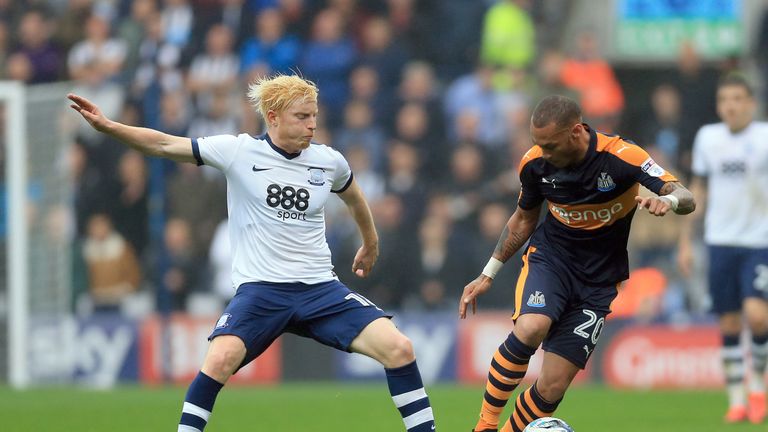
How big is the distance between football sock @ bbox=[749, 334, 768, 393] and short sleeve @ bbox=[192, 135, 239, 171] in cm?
513

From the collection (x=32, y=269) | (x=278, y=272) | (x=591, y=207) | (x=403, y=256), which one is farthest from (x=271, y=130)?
(x=32, y=269)

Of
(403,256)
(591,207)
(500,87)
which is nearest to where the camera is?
(591,207)

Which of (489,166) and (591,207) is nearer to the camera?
(591,207)

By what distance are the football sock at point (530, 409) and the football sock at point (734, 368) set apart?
345 centimetres

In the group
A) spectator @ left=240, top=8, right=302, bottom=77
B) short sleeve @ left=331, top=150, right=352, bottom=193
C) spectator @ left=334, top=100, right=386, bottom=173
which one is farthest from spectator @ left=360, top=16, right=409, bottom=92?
short sleeve @ left=331, top=150, right=352, bottom=193

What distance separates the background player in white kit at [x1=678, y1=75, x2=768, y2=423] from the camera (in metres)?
11.0

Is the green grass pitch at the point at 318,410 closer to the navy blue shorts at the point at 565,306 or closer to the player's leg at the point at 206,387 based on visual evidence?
the navy blue shorts at the point at 565,306

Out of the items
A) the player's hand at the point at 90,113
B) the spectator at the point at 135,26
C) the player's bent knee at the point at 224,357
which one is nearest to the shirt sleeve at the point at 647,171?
the player's bent knee at the point at 224,357

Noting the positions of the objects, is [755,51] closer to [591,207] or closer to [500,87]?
[500,87]

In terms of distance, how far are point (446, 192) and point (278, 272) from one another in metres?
8.47

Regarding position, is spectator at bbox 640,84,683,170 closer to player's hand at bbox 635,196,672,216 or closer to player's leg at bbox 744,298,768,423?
player's leg at bbox 744,298,768,423

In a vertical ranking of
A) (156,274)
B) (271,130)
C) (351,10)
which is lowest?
(156,274)

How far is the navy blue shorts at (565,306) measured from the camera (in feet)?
26.2

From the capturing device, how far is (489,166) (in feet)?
53.7
